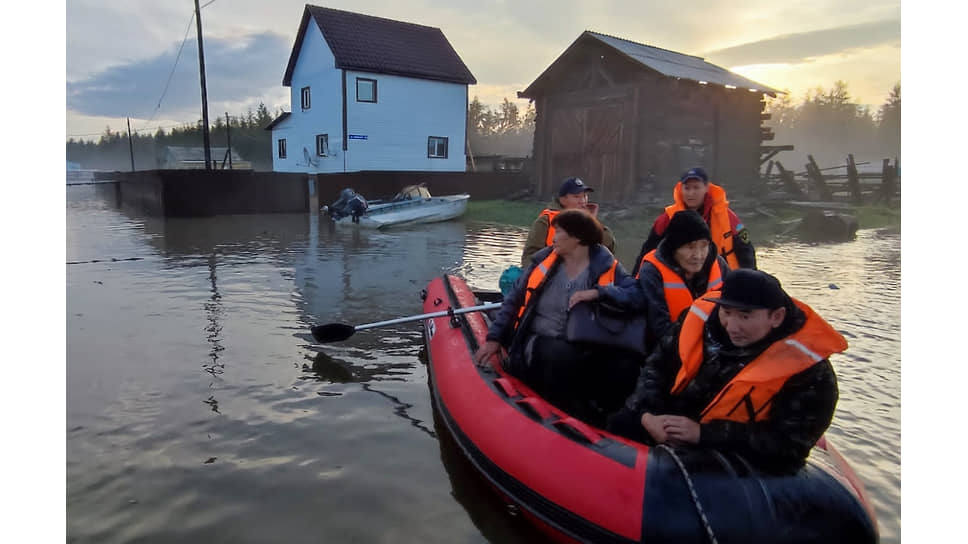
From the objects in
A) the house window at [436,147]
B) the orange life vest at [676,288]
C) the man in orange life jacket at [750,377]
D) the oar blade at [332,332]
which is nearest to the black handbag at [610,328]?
the orange life vest at [676,288]

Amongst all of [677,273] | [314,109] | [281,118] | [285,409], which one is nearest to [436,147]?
[314,109]

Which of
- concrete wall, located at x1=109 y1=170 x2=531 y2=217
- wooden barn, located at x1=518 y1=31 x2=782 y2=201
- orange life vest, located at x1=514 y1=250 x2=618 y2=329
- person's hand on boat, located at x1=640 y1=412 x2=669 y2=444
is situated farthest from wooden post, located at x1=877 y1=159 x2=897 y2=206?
person's hand on boat, located at x1=640 y1=412 x2=669 y2=444

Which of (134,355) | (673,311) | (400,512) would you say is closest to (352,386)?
(400,512)

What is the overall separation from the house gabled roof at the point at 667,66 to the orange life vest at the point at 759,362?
618 inches

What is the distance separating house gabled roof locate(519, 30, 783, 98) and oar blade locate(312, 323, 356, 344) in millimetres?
13924

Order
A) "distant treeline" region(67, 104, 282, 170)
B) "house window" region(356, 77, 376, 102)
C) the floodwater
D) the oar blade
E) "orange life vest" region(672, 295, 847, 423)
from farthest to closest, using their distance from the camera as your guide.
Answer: "distant treeline" region(67, 104, 282, 170)
"house window" region(356, 77, 376, 102)
the oar blade
the floodwater
"orange life vest" region(672, 295, 847, 423)

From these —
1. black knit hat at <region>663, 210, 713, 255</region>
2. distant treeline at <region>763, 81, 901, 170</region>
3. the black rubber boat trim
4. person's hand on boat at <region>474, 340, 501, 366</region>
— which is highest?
distant treeline at <region>763, 81, 901, 170</region>

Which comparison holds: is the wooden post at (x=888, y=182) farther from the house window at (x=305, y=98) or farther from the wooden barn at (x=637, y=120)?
the house window at (x=305, y=98)

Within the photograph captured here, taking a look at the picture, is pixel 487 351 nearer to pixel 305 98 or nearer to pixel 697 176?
pixel 697 176

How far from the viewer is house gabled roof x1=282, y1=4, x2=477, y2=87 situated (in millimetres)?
25266

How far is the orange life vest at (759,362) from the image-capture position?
2.50 meters

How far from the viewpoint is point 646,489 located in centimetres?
274

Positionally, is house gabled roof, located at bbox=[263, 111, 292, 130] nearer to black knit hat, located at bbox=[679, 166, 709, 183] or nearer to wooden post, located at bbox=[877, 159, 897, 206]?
wooden post, located at bbox=[877, 159, 897, 206]

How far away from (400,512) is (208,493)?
116 cm
